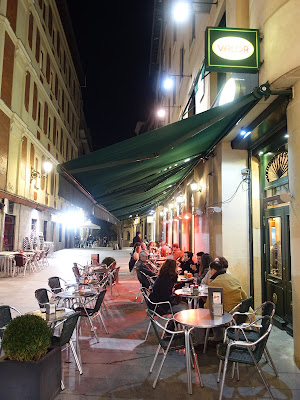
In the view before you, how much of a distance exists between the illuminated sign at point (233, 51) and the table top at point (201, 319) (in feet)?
11.6

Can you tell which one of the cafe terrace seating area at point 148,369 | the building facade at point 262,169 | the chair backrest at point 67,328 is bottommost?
the cafe terrace seating area at point 148,369

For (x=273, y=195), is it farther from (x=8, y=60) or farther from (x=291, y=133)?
(x=8, y=60)

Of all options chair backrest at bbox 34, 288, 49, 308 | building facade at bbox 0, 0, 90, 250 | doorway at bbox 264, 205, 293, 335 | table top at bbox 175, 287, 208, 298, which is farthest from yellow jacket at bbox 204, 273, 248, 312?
building facade at bbox 0, 0, 90, 250

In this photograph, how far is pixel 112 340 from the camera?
5426mm

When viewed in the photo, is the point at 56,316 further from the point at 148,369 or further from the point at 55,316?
the point at 148,369

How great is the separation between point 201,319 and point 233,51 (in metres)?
3.91

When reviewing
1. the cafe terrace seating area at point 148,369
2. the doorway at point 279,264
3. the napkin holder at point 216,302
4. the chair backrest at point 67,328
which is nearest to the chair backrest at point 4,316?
the cafe terrace seating area at point 148,369

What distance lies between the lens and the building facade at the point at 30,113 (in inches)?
568

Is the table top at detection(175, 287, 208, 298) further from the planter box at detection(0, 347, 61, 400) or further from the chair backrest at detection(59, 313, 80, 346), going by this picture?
the planter box at detection(0, 347, 61, 400)

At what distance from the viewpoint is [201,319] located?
13.1 feet

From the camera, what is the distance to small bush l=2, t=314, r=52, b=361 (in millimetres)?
3168

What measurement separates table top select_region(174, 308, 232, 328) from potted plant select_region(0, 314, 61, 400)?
60.8 inches

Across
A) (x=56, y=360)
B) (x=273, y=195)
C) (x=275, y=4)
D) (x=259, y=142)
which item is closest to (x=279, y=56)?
(x=275, y=4)

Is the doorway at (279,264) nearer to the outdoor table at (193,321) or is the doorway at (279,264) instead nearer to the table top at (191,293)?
the table top at (191,293)
